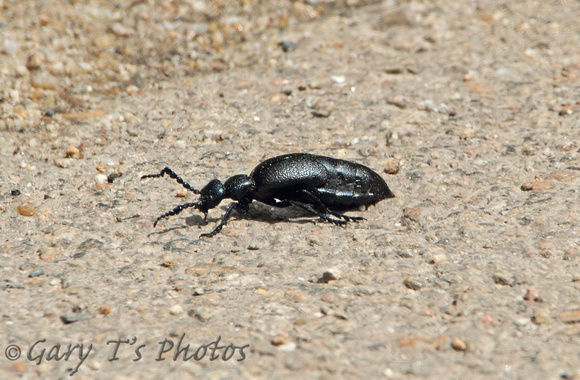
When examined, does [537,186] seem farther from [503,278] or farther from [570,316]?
[570,316]

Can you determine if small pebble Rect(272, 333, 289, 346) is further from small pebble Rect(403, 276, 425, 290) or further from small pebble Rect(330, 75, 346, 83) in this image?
small pebble Rect(330, 75, 346, 83)

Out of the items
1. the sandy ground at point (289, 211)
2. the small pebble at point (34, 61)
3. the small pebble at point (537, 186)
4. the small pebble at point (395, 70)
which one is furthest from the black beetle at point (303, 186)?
the small pebble at point (34, 61)

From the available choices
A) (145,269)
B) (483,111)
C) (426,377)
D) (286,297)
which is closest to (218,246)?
(145,269)

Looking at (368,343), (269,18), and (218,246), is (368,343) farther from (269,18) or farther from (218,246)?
(269,18)

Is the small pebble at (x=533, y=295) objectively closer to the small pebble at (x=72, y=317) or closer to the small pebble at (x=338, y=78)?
the small pebble at (x=72, y=317)

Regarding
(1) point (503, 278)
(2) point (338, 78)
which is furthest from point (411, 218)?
(2) point (338, 78)
